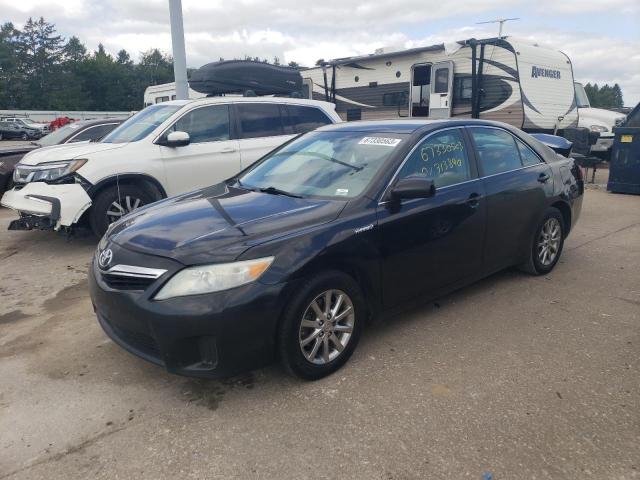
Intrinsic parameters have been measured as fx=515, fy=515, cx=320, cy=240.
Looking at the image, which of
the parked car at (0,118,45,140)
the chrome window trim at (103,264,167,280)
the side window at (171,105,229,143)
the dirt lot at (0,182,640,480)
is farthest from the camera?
the parked car at (0,118,45,140)

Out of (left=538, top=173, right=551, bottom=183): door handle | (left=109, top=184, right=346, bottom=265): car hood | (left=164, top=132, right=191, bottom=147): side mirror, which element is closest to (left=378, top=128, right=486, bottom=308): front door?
(left=109, top=184, right=346, bottom=265): car hood

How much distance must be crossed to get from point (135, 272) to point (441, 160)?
234 centimetres

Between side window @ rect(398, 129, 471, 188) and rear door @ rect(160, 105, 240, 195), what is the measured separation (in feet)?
11.5

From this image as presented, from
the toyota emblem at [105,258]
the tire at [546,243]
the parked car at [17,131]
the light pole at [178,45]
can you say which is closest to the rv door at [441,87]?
the light pole at [178,45]

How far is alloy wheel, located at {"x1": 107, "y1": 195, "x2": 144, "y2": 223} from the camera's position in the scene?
6043 mm

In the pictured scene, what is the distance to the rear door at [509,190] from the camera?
420 centimetres

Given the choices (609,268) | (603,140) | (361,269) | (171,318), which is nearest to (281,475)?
(171,318)

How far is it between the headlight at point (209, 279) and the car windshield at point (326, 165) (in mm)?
962

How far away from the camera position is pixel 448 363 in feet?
10.9

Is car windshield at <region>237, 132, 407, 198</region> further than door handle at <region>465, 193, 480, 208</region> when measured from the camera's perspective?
No

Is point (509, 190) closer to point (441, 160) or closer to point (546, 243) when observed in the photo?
point (441, 160)

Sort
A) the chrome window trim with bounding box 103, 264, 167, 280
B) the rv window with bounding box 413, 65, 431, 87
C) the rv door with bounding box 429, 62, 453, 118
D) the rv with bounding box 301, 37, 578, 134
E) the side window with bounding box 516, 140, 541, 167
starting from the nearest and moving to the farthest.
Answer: the chrome window trim with bounding box 103, 264, 167, 280 → the side window with bounding box 516, 140, 541, 167 → the rv with bounding box 301, 37, 578, 134 → the rv door with bounding box 429, 62, 453, 118 → the rv window with bounding box 413, 65, 431, 87

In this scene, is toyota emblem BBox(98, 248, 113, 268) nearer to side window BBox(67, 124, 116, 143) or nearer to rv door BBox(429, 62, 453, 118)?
side window BBox(67, 124, 116, 143)

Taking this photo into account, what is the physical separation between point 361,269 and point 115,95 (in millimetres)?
89247
